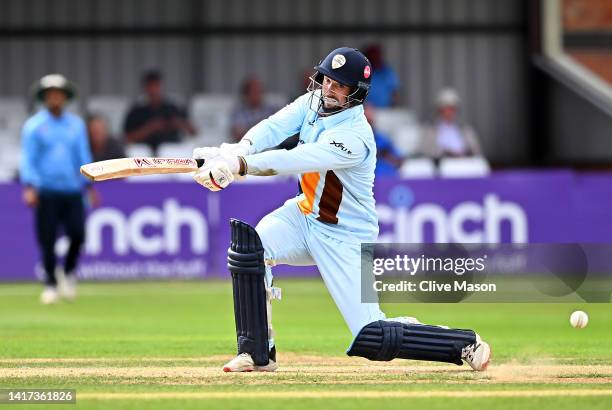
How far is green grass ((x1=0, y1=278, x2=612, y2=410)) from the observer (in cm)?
741

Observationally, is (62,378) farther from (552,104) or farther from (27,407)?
(552,104)

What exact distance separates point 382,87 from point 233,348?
11312 millimetres

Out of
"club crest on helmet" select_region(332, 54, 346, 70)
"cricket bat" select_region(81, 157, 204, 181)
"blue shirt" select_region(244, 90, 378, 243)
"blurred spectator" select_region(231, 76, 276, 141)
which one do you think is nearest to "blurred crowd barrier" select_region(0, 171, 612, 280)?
"blurred spectator" select_region(231, 76, 276, 141)

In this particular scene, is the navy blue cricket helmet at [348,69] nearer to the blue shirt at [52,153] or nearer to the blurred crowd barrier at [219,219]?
the blue shirt at [52,153]

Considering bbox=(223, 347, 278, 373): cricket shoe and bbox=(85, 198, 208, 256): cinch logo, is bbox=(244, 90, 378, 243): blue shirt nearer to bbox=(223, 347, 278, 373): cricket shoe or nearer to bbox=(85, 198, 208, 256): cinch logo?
bbox=(223, 347, 278, 373): cricket shoe

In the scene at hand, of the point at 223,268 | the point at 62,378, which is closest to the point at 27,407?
the point at 62,378

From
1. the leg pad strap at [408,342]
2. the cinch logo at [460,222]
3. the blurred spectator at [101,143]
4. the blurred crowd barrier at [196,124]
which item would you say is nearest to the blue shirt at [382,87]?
the blurred crowd barrier at [196,124]

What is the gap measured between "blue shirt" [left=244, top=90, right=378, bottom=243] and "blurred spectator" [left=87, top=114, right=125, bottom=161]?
941 cm

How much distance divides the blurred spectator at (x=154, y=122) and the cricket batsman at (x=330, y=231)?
36.8ft

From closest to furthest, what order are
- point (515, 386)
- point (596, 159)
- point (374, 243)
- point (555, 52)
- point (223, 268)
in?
point (515, 386), point (374, 243), point (223, 268), point (596, 159), point (555, 52)

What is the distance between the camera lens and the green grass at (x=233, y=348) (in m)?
7.41

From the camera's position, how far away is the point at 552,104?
2228 centimetres

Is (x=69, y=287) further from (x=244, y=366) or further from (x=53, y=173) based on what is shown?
(x=244, y=366)

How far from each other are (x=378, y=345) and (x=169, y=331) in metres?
3.78
